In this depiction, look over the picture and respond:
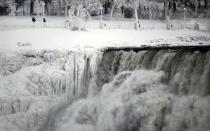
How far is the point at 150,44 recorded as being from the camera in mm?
9023

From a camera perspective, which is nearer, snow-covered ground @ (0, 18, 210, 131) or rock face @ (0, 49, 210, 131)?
rock face @ (0, 49, 210, 131)

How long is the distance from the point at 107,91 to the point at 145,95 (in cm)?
110

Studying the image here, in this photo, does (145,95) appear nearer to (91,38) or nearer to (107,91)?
(107,91)

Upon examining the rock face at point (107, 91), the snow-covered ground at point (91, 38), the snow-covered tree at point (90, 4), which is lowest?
the rock face at point (107, 91)

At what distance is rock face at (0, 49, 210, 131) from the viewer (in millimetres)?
5953

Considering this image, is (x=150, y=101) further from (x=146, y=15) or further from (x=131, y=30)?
(x=146, y=15)

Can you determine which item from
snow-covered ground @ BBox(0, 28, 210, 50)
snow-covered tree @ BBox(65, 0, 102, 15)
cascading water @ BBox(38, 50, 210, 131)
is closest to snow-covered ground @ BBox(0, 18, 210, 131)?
snow-covered ground @ BBox(0, 28, 210, 50)

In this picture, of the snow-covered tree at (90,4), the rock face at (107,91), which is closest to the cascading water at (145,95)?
the rock face at (107,91)

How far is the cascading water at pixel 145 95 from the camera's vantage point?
19.0ft

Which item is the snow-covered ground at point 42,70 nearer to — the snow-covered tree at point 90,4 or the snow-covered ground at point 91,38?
the snow-covered ground at point 91,38

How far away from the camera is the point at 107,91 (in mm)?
7289

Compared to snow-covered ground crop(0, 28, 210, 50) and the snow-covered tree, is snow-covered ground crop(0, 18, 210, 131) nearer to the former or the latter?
snow-covered ground crop(0, 28, 210, 50)

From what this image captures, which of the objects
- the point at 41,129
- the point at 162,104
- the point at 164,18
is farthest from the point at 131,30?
the point at 162,104

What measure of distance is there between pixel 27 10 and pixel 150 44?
3592 mm
